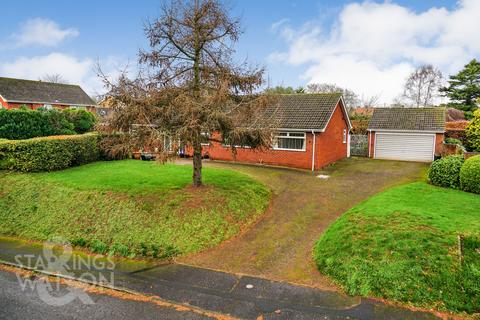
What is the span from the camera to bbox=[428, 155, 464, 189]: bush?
1330 centimetres

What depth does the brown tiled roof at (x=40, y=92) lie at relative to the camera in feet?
119

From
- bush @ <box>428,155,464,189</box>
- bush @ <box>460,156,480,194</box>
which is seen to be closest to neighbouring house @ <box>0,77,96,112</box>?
bush @ <box>428,155,464,189</box>

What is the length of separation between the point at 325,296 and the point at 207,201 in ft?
18.2

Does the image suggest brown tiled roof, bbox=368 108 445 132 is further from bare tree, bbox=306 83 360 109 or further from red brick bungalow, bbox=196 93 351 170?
bare tree, bbox=306 83 360 109

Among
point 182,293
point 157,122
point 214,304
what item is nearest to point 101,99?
point 157,122

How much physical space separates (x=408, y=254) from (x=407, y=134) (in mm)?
17912

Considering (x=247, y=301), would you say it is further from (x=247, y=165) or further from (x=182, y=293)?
(x=247, y=165)

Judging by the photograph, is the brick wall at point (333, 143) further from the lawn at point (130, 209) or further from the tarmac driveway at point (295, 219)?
the lawn at point (130, 209)

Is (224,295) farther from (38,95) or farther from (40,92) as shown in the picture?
(40,92)

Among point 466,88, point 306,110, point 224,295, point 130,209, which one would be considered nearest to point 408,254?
point 224,295

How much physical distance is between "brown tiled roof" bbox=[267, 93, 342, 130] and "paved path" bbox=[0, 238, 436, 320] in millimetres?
11852

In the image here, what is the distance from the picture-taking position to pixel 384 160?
2312 centimetres

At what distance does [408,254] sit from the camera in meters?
7.57

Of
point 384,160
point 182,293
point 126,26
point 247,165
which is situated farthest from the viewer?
point 384,160
